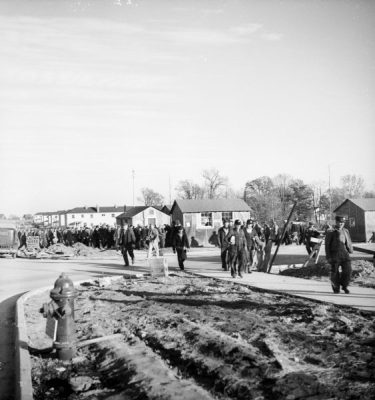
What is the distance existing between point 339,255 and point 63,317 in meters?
6.11

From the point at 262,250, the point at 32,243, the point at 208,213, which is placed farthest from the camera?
the point at 208,213

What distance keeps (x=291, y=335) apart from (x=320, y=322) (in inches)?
35.6

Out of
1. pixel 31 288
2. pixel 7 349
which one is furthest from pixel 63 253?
pixel 7 349

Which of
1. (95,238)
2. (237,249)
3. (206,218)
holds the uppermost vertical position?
(206,218)

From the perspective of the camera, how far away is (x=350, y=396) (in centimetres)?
364

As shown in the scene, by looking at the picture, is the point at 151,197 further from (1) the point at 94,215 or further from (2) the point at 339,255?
(2) the point at 339,255

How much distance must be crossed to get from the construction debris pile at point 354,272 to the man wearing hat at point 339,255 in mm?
1787

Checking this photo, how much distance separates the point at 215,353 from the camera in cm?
498

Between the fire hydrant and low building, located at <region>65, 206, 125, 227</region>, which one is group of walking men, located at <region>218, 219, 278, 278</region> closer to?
the fire hydrant

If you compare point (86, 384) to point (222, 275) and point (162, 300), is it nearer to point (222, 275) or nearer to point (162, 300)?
point (162, 300)

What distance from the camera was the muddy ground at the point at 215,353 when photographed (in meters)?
4.00

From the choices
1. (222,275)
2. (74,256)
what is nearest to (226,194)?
(74,256)

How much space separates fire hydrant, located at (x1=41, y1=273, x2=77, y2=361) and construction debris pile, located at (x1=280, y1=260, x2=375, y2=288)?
25.9 ft

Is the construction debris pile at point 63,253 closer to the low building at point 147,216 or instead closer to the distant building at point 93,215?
the low building at point 147,216
